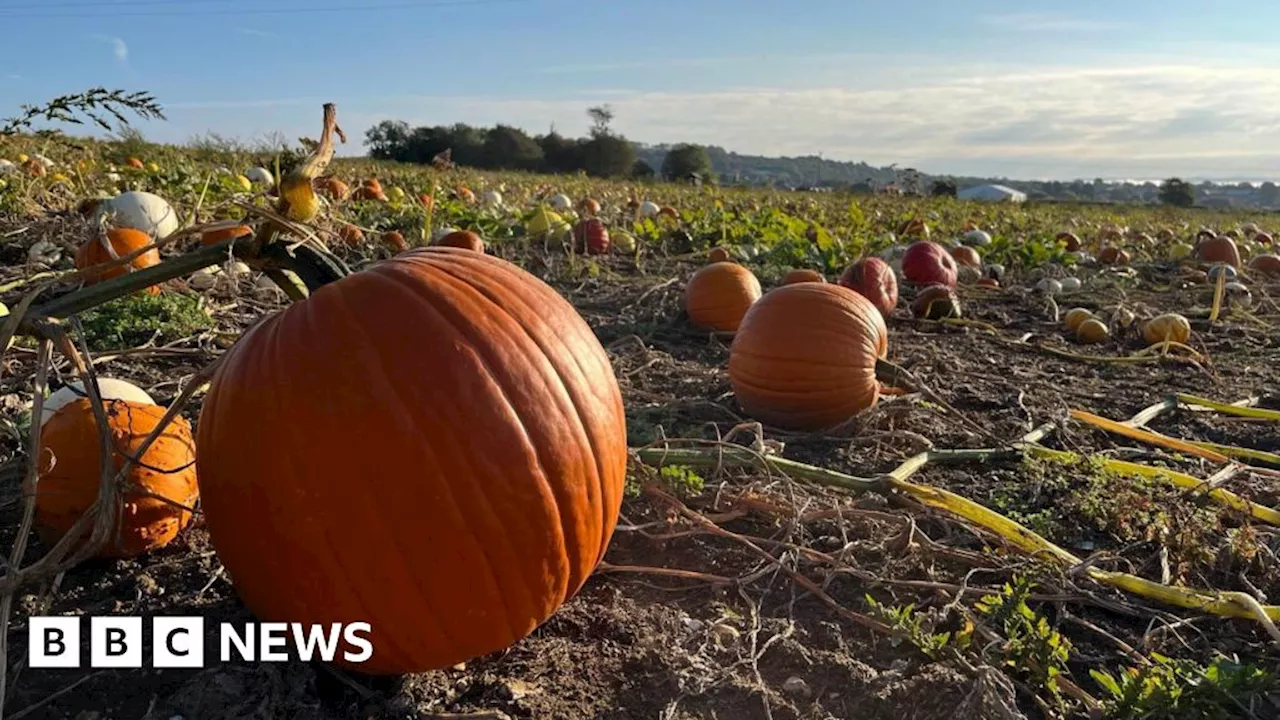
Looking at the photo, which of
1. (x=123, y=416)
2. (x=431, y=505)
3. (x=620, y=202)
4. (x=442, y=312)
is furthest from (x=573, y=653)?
(x=620, y=202)

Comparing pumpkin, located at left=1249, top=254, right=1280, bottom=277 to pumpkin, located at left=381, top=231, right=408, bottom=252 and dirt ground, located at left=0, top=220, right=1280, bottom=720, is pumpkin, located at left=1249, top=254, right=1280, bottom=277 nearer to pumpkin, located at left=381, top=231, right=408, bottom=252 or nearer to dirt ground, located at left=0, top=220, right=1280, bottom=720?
dirt ground, located at left=0, top=220, right=1280, bottom=720

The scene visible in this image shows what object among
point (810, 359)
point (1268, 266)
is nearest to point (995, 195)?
point (1268, 266)

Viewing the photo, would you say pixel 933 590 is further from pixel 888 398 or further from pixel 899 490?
pixel 888 398

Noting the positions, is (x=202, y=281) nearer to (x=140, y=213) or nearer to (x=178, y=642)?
(x=140, y=213)

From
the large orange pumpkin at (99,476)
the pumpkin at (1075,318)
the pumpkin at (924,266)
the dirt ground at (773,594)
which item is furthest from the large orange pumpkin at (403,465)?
the pumpkin at (924,266)

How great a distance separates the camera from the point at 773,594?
2305 mm

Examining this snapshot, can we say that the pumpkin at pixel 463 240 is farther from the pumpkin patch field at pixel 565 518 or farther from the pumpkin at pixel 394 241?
the pumpkin patch field at pixel 565 518

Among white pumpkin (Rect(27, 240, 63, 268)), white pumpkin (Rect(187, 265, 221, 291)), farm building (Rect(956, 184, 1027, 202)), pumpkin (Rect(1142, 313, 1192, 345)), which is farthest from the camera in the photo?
farm building (Rect(956, 184, 1027, 202))

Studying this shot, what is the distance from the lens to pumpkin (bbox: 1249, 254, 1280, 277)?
8953 millimetres

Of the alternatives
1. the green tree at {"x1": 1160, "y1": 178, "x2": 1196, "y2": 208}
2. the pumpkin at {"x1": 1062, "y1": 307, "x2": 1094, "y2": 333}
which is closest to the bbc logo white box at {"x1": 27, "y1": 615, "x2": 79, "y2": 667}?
the pumpkin at {"x1": 1062, "y1": 307, "x2": 1094, "y2": 333}

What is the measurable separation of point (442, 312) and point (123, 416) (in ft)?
3.41

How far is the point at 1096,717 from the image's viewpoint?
1.82m

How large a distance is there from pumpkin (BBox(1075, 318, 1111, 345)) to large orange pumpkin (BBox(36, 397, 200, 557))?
5223mm

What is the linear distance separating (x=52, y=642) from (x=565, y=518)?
3.66 feet
